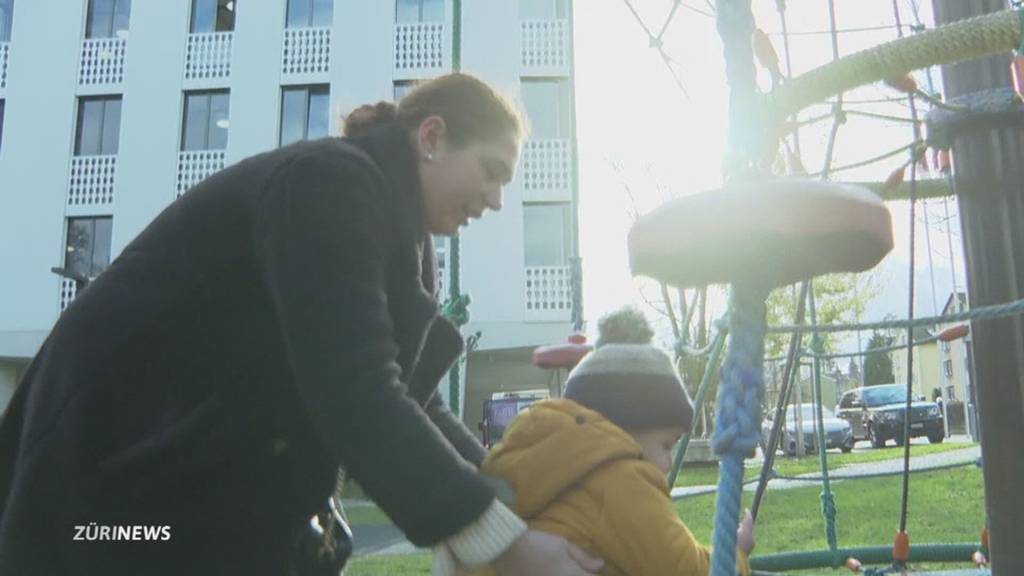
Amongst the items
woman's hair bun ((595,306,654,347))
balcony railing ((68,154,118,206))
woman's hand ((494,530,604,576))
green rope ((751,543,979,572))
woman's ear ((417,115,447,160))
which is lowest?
green rope ((751,543,979,572))

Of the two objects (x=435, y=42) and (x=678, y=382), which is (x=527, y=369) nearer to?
(x=435, y=42)

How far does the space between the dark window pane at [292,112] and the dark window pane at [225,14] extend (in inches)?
47.8

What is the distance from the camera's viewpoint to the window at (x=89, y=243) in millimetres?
10398

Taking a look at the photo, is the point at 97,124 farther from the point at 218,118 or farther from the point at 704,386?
the point at 704,386

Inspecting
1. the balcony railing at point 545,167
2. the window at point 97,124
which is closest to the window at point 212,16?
the window at point 97,124

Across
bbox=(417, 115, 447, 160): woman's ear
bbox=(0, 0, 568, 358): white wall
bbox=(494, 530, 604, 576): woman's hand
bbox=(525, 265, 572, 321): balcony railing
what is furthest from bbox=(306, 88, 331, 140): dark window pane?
bbox=(494, 530, 604, 576): woman's hand

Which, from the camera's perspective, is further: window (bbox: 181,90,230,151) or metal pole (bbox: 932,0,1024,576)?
window (bbox: 181,90,230,151)

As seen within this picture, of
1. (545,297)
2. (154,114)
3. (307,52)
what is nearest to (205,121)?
(154,114)

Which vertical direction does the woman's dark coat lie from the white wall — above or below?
below

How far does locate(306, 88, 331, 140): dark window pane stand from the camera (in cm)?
1048

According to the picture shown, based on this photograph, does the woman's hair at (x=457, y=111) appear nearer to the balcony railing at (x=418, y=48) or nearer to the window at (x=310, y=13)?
the balcony railing at (x=418, y=48)

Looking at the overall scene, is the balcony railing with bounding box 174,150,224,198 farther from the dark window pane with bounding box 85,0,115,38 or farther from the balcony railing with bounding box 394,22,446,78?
the balcony railing with bounding box 394,22,446,78

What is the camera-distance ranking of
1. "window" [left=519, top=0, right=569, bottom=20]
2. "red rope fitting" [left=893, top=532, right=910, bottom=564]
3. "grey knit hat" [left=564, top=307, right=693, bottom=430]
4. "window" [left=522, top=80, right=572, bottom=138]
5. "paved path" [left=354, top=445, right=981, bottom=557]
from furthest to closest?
"window" [left=519, top=0, right=569, bottom=20] < "window" [left=522, top=80, right=572, bottom=138] < "paved path" [left=354, top=445, right=981, bottom=557] < "red rope fitting" [left=893, top=532, right=910, bottom=564] < "grey knit hat" [left=564, top=307, right=693, bottom=430]

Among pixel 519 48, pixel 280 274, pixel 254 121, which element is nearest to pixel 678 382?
pixel 280 274
